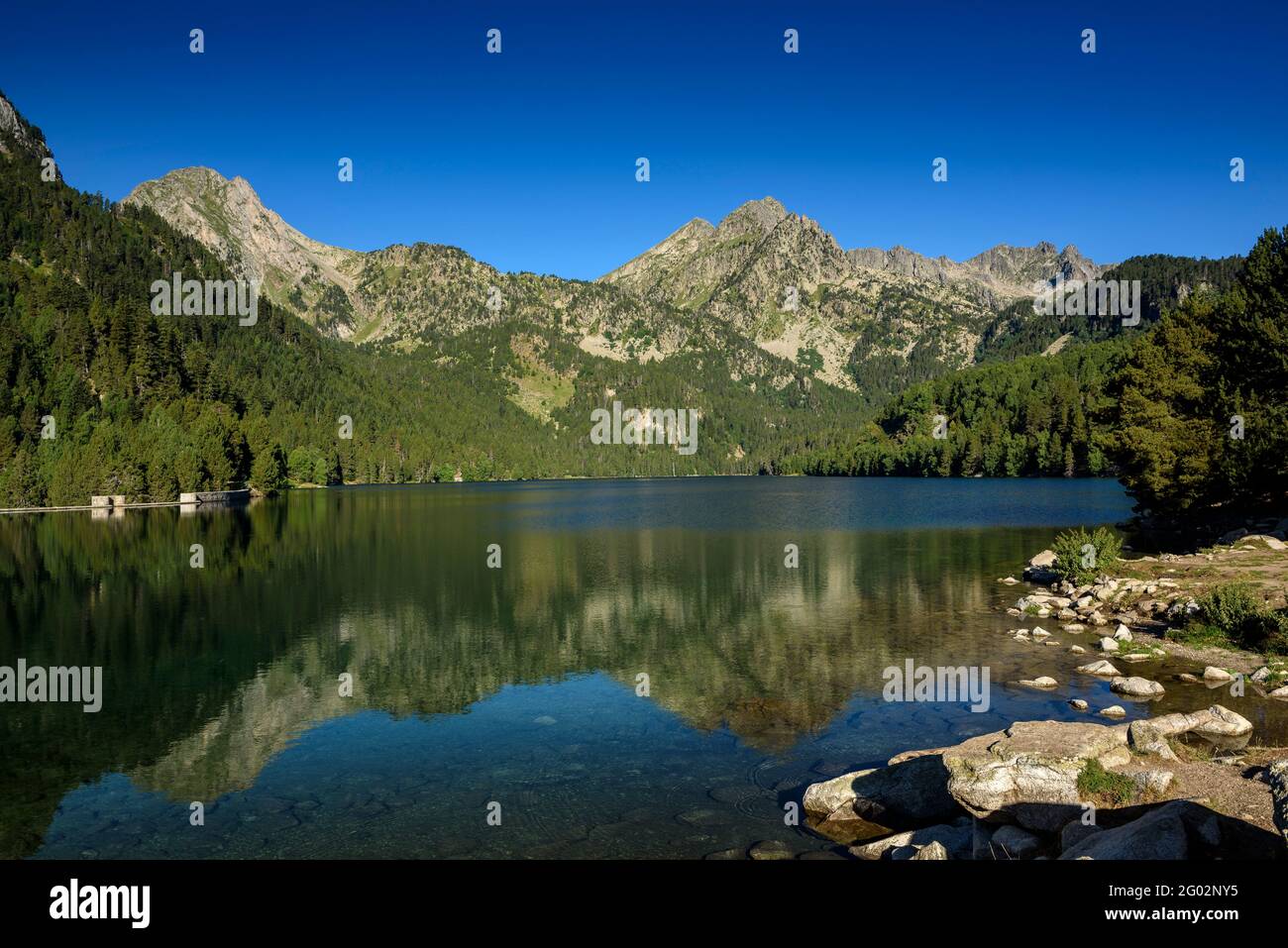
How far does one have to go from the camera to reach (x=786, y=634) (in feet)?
135

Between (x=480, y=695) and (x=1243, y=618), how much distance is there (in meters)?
33.2

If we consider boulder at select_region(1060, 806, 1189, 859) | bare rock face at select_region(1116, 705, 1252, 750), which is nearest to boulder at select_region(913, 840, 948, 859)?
boulder at select_region(1060, 806, 1189, 859)

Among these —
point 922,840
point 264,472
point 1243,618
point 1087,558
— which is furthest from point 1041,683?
point 264,472

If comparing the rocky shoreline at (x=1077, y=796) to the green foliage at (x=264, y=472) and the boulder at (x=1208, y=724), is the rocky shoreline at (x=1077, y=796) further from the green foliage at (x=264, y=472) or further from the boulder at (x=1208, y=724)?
the green foliage at (x=264, y=472)

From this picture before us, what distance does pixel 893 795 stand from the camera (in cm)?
1917

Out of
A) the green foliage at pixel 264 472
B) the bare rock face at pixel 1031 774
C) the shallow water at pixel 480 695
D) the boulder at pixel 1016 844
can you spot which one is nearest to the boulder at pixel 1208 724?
the shallow water at pixel 480 695

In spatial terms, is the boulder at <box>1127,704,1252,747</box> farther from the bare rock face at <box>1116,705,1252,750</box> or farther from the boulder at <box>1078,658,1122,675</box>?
the boulder at <box>1078,658,1122,675</box>

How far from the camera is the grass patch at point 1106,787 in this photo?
648 inches

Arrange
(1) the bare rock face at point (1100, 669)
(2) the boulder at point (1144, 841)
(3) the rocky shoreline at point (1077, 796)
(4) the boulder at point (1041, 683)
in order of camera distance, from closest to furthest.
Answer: (2) the boulder at point (1144, 841)
(3) the rocky shoreline at point (1077, 796)
(4) the boulder at point (1041, 683)
(1) the bare rock face at point (1100, 669)

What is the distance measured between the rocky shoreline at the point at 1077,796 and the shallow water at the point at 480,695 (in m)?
2.02
